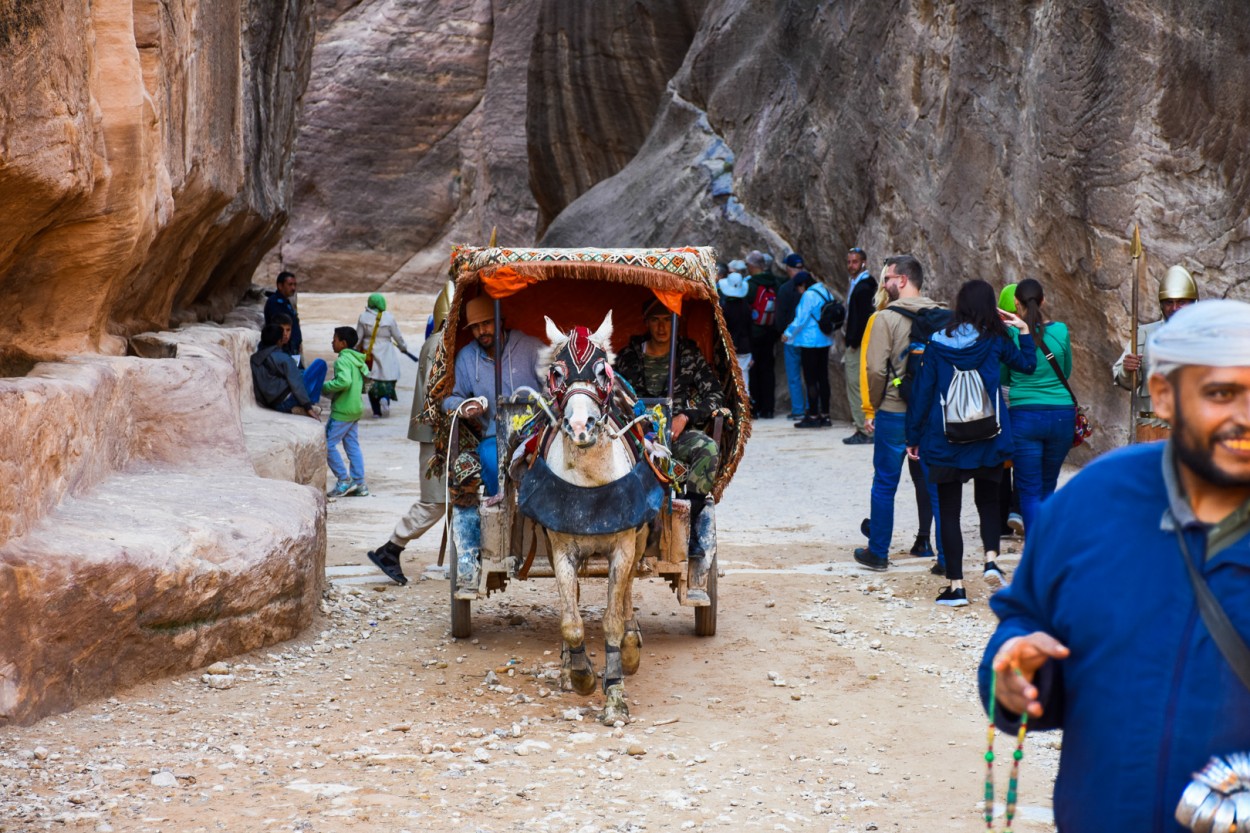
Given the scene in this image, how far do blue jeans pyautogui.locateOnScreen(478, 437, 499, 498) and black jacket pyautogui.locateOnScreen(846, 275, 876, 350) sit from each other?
933 centimetres

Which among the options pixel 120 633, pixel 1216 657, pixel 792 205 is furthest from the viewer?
pixel 792 205

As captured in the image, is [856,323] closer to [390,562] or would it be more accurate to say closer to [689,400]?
[390,562]

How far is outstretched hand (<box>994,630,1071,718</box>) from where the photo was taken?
2738 mm

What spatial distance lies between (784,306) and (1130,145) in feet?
19.7

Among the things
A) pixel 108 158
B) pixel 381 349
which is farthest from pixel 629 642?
pixel 381 349

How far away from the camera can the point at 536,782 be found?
569 centimetres

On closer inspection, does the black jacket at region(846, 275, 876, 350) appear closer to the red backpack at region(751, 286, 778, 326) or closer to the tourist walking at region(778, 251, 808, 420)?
the tourist walking at region(778, 251, 808, 420)

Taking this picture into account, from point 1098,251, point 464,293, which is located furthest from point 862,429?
point 464,293

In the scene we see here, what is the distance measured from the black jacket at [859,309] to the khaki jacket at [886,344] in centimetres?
695

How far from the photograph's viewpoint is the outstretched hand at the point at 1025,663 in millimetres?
2738

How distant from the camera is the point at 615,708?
6539 mm

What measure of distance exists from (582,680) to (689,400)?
2037 mm

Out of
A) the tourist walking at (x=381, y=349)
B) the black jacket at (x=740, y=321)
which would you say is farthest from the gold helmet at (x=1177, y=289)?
the tourist walking at (x=381, y=349)

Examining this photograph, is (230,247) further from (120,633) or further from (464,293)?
(120,633)
